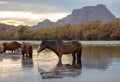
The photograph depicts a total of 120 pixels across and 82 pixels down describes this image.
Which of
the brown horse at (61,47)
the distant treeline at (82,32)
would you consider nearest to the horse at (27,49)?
the brown horse at (61,47)

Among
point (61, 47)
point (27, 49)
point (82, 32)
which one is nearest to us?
point (61, 47)

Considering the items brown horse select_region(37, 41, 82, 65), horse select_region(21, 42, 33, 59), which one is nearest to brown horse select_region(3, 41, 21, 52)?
horse select_region(21, 42, 33, 59)

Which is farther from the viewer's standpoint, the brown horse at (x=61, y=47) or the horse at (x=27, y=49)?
the horse at (x=27, y=49)

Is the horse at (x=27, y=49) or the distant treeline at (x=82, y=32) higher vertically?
the distant treeline at (x=82, y=32)

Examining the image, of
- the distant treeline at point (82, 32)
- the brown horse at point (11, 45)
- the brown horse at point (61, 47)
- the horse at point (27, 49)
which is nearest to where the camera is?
the brown horse at point (61, 47)

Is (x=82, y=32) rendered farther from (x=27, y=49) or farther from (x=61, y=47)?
(x=61, y=47)

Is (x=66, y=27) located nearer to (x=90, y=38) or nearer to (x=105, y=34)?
(x=90, y=38)

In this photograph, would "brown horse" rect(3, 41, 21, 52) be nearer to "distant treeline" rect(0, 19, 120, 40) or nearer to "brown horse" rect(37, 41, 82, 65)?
"brown horse" rect(37, 41, 82, 65)

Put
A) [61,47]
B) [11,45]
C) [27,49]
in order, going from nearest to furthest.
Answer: [61,47] < [27,49] < [11,45]

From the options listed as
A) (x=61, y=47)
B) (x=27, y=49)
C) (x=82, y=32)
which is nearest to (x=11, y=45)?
(x=27, y=49)

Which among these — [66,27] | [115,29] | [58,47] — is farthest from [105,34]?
[58,47]

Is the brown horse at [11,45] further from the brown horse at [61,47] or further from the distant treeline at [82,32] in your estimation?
the distant treeline at [82,32]

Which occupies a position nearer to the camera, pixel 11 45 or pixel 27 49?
pixel 27 49

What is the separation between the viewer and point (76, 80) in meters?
17.6
